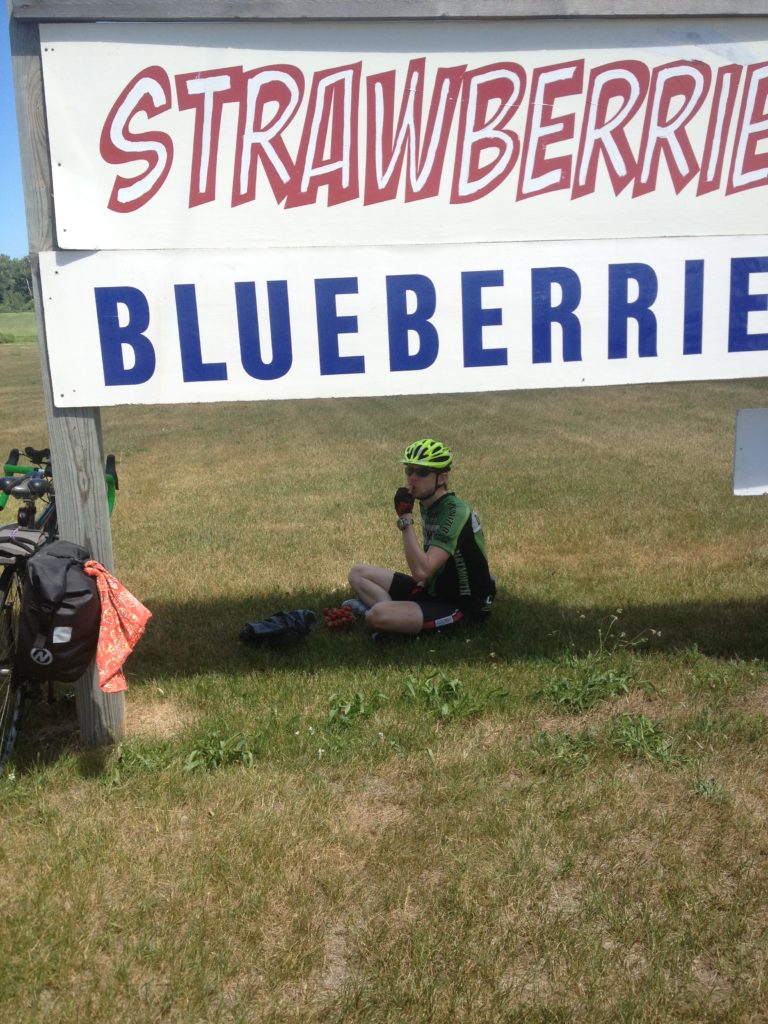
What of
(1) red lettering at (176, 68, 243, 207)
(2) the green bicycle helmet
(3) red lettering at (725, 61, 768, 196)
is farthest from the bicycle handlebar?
(3) red lettering at (725, 61, 768, 196)

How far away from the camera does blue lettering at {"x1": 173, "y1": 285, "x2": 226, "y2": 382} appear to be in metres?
4.71

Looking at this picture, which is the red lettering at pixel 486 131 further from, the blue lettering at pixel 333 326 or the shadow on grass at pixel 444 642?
the shadow on grass at pixel 444 642

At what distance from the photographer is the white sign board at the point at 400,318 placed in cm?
468

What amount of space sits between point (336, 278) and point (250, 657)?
100 inches

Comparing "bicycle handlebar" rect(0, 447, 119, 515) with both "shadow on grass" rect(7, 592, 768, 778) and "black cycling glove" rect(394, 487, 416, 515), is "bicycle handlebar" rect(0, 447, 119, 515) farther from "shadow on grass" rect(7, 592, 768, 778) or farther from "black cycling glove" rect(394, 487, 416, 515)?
"black cycling glove" rect(394, 487, 416, 515)

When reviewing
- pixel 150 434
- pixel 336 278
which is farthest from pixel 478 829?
pixel 150 434

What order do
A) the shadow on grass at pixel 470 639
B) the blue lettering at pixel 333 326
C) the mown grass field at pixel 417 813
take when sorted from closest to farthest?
the mown grass field at pixel 417 813
the blue lettering at pixel 333 326
the shadow on grass at pixel 470 639

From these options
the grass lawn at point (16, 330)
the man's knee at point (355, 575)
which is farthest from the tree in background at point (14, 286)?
the man's knee at point (355, 575)

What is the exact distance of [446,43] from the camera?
473 centimetres

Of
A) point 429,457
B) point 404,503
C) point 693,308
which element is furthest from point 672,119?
point 404,503

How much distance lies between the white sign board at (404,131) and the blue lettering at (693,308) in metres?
0.19

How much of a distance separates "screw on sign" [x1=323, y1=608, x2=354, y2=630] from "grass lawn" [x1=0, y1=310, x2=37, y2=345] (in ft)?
222

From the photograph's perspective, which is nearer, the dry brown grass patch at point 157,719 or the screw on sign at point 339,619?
the dry brown grass patch at point 157,719

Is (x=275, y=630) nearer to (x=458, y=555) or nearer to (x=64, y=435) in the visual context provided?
(x=458, y=555)
